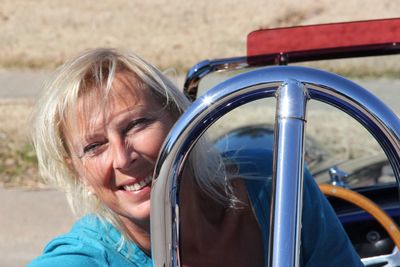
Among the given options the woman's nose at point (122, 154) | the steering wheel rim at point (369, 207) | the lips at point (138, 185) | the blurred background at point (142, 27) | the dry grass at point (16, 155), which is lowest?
the dry grass at point (16, 155)

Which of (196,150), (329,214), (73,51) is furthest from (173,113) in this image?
(73,51)

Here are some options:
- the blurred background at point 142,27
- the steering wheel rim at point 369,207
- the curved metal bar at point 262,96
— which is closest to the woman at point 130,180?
the curved metal bar at point 262,96

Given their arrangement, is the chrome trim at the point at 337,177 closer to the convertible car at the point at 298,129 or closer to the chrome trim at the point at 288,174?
the convertible car at the point at 298,129

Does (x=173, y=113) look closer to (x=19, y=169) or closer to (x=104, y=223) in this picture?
(x=104, y=223)

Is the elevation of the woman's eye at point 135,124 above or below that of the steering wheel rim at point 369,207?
above

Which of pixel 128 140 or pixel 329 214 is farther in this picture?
pixel 329 214

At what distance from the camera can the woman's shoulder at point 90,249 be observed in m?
1.52

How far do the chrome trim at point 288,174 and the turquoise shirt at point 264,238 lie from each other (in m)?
0.62

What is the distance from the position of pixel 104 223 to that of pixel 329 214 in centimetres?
48

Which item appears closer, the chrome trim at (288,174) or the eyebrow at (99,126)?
the chrome trim at (288,174)

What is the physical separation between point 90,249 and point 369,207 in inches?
41.7

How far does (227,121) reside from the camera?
652cm

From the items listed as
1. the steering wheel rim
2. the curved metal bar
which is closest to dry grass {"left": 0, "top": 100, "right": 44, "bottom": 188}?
the steering wheel rim

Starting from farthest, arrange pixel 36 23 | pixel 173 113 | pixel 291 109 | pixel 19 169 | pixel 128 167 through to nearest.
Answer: pixel 36 23, pixel 19 169, pixel 173 113, pixel 128 167, pixel 291 109
